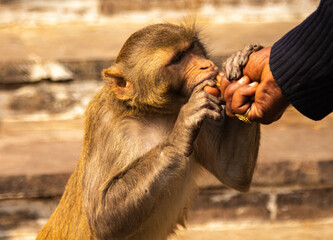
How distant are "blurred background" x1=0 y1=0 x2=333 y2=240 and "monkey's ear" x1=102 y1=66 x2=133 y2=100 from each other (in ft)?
1.77

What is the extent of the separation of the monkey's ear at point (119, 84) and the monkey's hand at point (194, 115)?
1.49 feet

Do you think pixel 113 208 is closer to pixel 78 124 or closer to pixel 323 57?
pixel 323 57

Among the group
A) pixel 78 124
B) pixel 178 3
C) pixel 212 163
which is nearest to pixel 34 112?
pixel 78 124

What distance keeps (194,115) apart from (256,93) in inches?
12.9

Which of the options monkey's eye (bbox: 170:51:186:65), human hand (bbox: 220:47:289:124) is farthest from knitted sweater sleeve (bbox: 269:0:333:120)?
monkey's eye (bbox: 170:51:186:65)

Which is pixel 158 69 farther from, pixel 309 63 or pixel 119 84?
pixel 309 63

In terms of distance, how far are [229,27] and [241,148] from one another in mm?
4027

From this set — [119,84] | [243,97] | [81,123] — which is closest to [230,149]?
[243,97]

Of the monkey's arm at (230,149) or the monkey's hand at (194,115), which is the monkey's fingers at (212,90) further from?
the monkey's arm at (230,149)

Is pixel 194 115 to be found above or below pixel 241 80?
below

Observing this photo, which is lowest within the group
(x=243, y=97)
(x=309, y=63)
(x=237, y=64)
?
(x=243, y=97)

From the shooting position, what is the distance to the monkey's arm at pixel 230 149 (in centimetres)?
338

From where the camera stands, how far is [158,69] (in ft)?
10.3

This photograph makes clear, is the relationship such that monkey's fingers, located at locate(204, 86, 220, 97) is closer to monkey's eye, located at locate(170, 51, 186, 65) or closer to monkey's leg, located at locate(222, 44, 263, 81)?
monkey's leg, located at locate(222, 44, 263, 81)
